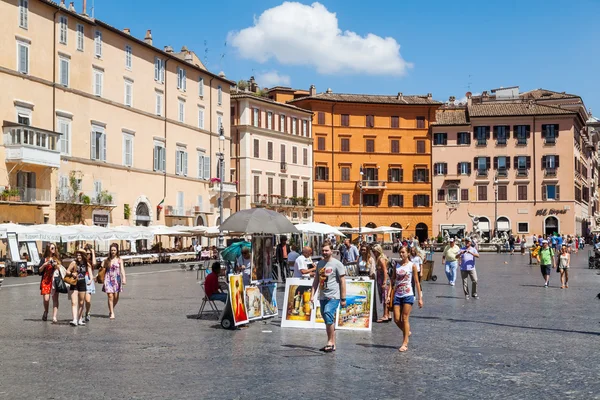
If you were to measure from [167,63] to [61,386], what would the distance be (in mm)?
47445

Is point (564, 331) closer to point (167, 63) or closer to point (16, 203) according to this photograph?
point (16, 203)

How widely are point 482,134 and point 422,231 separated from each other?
37.0 ft

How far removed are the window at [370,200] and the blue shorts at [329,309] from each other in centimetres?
6689

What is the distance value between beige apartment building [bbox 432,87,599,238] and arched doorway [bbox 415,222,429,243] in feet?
3.62

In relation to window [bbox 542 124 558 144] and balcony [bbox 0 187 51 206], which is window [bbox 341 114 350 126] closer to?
window [bbox 542 124 558 144]

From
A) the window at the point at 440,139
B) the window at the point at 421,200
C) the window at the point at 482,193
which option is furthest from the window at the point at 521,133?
the window at the point at 421,200

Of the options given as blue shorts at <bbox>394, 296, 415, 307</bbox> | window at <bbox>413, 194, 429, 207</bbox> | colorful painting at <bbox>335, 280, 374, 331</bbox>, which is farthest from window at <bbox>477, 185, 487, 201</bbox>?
blue shorts at <bbox>394, 296, 415, 307</bbox>

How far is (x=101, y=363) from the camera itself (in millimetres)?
10516

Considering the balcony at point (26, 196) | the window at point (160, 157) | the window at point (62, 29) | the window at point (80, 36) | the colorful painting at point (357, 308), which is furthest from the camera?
the window at point (160, 157)

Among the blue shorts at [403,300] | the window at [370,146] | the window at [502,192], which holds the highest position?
the window at [370,146]

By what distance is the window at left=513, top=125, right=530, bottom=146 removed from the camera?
78.9 metres

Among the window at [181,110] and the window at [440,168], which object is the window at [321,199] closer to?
the window at [440,168]

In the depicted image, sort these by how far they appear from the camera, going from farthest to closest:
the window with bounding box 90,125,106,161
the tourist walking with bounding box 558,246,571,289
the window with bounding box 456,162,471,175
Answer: the window with bounding box 456,162,471,175, the window with bounding box 90,125,106,161, the tourist walking with bounding box 558,246,571,289

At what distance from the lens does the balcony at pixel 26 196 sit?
1527 inches
